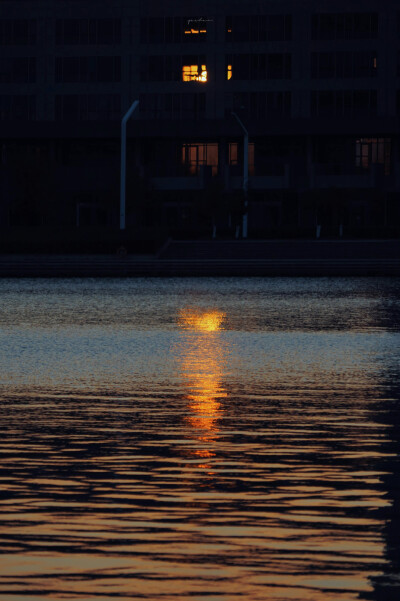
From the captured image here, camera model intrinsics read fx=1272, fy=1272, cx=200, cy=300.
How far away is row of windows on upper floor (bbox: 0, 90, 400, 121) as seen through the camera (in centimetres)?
10431

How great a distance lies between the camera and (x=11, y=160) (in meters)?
93.8

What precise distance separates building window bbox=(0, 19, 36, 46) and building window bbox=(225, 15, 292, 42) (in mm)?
16719

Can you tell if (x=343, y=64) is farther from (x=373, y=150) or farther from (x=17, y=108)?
(x=17, y=108)

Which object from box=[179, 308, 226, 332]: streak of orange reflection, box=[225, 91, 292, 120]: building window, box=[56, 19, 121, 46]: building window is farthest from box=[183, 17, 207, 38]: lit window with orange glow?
box=[179, 308, 226, 332]: streak of orange reflection

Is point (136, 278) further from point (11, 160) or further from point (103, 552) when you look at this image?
point (11, 160)

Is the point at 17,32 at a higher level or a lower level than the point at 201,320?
higher

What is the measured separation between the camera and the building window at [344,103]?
10406 centimetres

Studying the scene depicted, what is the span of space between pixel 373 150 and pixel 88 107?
79.6 feet

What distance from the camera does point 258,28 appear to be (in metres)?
105

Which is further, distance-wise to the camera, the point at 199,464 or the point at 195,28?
the point at 195,28

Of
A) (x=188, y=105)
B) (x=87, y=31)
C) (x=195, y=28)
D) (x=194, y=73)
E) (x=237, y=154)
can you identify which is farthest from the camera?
(x=87, y=31)

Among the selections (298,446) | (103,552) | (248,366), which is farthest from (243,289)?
(103,552)

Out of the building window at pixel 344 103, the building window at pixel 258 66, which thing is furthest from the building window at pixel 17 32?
the building window at pixel 344 103

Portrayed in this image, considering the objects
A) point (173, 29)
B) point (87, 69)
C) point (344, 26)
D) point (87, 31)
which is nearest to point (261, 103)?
point (344, 26)
